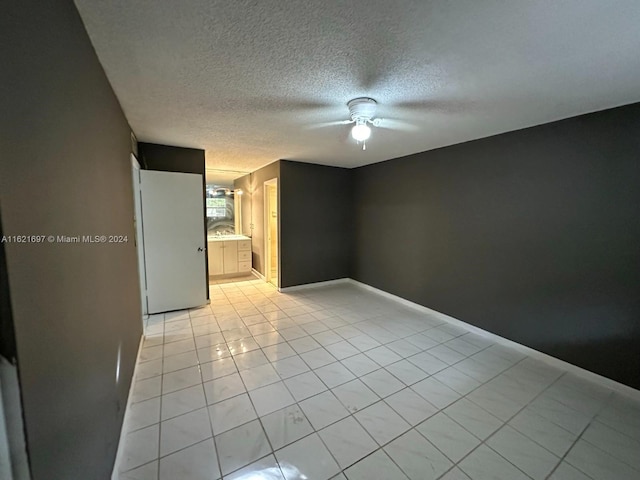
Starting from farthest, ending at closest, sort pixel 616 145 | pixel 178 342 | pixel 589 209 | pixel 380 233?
pixel 380 233 < pixel 178 342 < pixel 589 209 < pixel 616 145

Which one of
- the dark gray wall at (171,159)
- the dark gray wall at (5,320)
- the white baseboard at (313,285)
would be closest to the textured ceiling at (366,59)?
the dark gray wall at (171,159)

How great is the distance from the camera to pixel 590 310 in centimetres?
234

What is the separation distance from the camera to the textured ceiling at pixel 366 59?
3.83 feet

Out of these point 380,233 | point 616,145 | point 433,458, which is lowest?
point 433,458

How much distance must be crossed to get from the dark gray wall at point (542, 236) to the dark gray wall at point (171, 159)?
3.17 m

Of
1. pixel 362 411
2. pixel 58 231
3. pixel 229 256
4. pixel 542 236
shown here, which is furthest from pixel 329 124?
pixel 229 256

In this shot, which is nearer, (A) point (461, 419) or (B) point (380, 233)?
(A) point (461, 419)

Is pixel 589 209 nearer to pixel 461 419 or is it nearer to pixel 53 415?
pixel 461 419

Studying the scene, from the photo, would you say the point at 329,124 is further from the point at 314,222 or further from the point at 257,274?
the point at 257,274

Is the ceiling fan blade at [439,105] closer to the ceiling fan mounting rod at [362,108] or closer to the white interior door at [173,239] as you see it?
the ceiling fan mounting rod at [362,108]

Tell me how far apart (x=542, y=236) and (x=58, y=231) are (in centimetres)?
361

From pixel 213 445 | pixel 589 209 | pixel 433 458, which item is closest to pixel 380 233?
pixel 589 209

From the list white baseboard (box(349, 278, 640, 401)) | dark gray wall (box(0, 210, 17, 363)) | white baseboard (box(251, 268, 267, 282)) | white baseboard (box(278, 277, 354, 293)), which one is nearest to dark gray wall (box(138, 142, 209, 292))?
white baseboard (box(278, 277, 354, 293))

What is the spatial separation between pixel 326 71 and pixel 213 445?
248 cm
